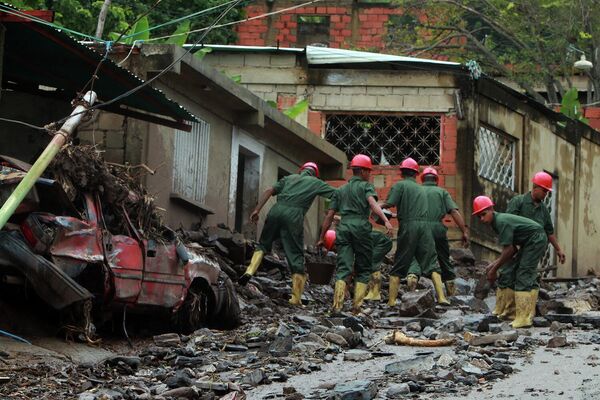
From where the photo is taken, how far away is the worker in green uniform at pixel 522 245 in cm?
1642

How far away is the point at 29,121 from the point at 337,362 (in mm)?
7958

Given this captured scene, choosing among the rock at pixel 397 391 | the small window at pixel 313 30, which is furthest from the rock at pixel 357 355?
the small window at pixel 313 30

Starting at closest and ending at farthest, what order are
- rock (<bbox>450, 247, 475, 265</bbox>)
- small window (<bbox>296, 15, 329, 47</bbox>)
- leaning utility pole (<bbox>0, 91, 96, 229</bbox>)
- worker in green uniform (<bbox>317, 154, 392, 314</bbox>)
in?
leaning utility pole (<bbox>0, 91, 96, 229</bbox>), worker in green uniform (<bbox>317, 154, 392, 314</bbox>), rock (<bbox>450, 247, 475, 265</bbox>), small window (<bbox>296, 15, 329, 47</bbox>)

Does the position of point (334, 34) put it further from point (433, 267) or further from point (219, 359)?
point (219, 359)

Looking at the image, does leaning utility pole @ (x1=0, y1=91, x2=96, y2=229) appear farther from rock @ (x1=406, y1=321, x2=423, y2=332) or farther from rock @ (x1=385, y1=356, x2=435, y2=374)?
rock @ (x1=406, y1=321, x2=423, y2=332)

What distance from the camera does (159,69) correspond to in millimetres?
19094

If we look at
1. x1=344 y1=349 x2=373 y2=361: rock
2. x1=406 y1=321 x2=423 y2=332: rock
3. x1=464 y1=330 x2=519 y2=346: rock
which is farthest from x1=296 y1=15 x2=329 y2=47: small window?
x1=344 y1=349 x2=373 y2=361: rock

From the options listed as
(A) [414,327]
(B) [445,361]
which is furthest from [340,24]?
(B) [445,361]

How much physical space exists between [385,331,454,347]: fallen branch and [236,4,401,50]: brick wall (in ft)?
98.0

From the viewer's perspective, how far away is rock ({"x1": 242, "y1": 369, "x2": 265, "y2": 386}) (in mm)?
12016

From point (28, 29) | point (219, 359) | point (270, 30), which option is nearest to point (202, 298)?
point (219, 359)

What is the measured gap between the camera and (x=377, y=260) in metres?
21.0

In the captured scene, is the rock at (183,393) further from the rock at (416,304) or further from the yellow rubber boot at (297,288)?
the yellow rubber boot at (297,288)

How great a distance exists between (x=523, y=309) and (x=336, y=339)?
9.32ft
